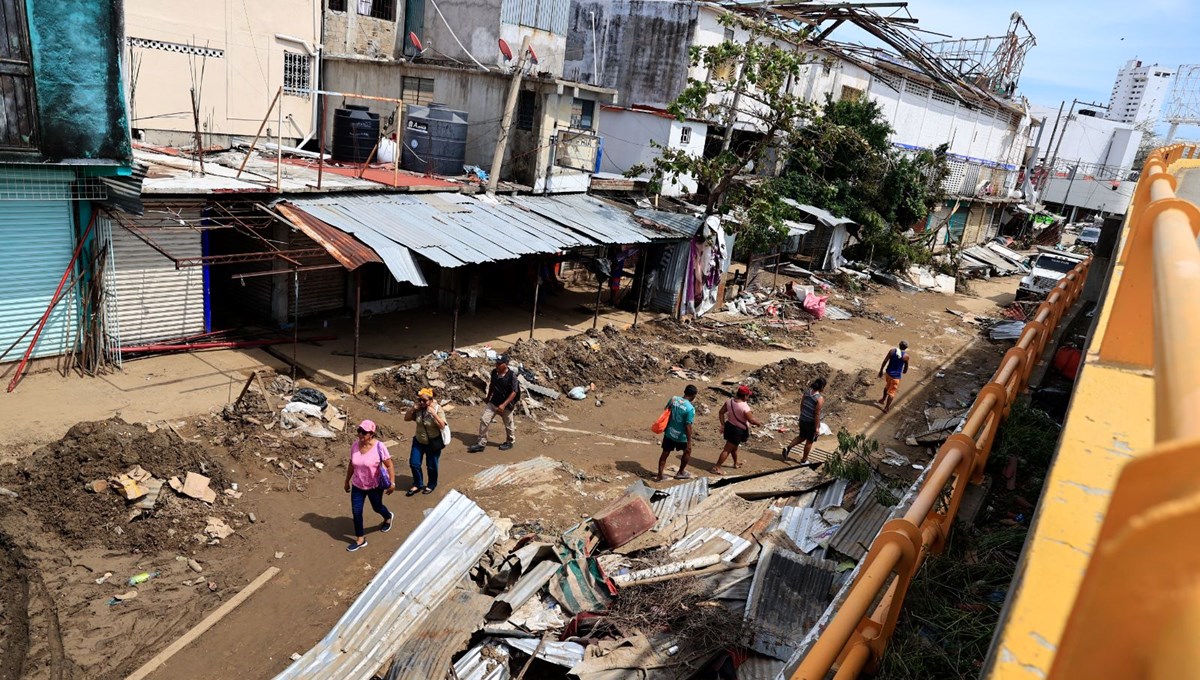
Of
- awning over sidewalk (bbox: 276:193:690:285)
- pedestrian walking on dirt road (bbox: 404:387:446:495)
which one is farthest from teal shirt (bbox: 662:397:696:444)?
awning over sidewalk (bbox: 276:193:690:285)

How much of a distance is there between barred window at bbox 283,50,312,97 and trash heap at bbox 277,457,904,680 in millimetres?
15252

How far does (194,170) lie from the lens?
1363 cm

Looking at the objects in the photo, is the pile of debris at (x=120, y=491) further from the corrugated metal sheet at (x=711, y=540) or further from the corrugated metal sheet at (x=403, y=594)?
the corrugated metal sheet at (x=711, y=540)

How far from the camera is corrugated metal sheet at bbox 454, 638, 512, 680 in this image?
20.1ft

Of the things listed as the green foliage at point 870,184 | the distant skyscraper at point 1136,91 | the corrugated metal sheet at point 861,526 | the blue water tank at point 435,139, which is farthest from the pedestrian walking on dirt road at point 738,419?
the distant skyscraper at point 1136,91

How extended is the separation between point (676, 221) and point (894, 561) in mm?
17330

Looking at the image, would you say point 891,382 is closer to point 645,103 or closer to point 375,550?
point 375,550

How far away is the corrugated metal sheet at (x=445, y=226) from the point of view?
41.9 ft

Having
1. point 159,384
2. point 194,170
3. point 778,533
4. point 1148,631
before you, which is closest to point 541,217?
point 194,170

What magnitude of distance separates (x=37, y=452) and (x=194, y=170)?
6.89 meters

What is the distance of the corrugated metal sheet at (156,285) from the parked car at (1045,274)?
27094 mm

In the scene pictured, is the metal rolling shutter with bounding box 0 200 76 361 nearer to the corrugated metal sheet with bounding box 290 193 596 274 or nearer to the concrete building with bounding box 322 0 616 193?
the corrugated metal sheet with bounding box 290 193 596 274

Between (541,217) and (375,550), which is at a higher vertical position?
(541,217)

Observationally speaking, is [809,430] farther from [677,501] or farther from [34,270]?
[34,270]
